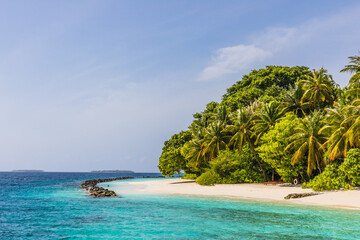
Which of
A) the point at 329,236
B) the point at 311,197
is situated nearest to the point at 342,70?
the point at 311,197

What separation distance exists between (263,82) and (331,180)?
37.8 m

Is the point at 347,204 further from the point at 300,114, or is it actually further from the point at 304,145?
the point at 300,114

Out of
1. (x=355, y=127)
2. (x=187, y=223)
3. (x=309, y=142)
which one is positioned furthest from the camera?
(x=309, y=142)

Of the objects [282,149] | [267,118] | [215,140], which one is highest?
[267,118]

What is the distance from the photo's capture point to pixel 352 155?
89.0 feet

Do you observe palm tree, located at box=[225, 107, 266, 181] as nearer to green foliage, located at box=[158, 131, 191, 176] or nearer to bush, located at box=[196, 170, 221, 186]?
bush, located at box=[196, 170, 221, 186]

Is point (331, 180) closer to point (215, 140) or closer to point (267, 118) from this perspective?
point (267, 118)

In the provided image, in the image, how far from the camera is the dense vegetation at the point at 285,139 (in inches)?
1135

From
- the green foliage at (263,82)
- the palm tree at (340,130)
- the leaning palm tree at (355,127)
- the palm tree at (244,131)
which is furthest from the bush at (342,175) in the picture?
the green foliage at (263,82)

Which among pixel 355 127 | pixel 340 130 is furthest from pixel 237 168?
pixel 355 127

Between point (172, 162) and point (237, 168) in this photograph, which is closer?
point (237, 168)

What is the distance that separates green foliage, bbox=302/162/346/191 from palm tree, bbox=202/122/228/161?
1706 cm

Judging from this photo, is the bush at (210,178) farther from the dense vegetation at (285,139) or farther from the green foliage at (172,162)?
the green foliage at (172,162)

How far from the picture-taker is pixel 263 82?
211ft
